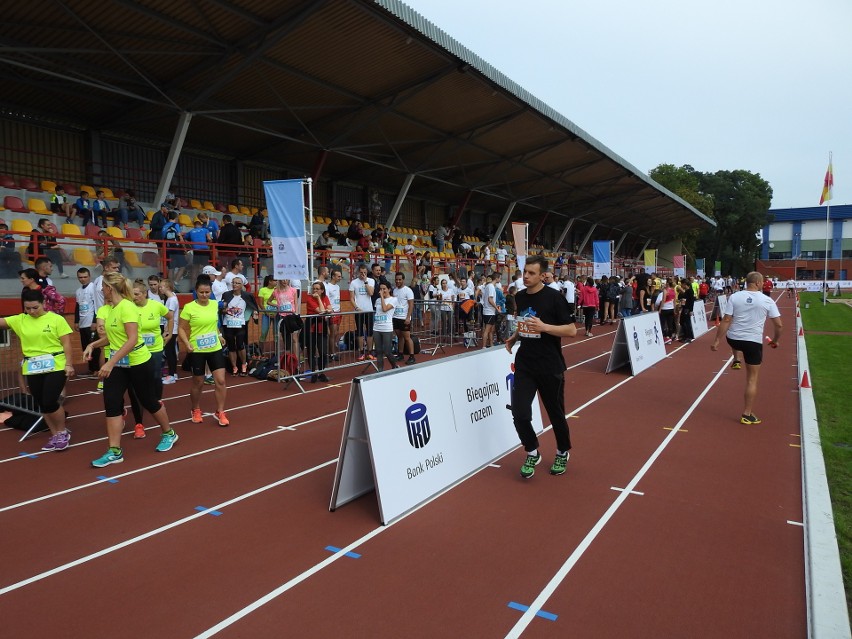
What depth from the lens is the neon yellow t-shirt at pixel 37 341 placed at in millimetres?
6070

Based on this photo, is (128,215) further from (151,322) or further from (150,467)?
(150,467)

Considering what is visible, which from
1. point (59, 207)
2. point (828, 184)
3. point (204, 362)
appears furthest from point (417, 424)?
point (828, 184)

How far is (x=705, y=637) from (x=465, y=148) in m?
24.7

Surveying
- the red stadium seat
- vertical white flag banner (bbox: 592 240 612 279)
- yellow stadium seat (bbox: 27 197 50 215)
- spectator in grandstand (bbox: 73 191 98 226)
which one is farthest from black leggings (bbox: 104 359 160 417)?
vertical white flag banner (bbox: 592 240 612 279)

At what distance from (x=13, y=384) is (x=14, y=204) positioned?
7.42 meters

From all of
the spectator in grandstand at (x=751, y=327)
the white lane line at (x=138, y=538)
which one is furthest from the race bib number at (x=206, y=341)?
the spectator in grandstand at (x=751, y=327)

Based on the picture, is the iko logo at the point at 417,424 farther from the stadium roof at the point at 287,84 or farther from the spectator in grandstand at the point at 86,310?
the stadium roof at the point at 287,84

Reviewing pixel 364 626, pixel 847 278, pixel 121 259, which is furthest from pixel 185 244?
pixel 847 278

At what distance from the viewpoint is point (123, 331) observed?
6.00 meters

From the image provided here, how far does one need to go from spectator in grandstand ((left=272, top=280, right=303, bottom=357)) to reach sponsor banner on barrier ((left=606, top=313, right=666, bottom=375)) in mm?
6222

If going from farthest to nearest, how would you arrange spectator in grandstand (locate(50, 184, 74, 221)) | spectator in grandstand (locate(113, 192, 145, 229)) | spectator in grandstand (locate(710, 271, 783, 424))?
spectator in grandstand (locate(113, 192, 145, 229)) → spectator in grandstand (locate(50, 184, 74, 221)) → spectator in grandstand (locate(710, 271, 783, 424))

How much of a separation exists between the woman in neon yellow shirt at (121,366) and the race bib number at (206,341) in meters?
0.92

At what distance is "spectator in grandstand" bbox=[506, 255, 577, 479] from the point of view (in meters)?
5.23

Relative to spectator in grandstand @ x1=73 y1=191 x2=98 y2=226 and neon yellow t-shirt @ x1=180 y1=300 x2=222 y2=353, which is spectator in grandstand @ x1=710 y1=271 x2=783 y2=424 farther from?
spectator in grandstand @ x1=73 y1=191 x2=98 y2=226
